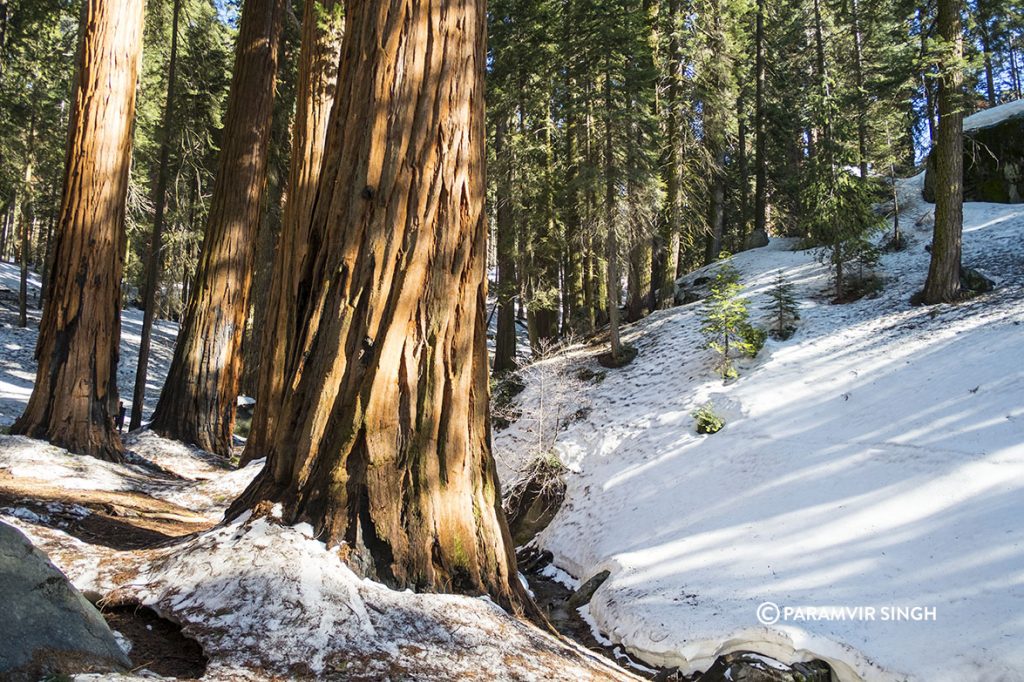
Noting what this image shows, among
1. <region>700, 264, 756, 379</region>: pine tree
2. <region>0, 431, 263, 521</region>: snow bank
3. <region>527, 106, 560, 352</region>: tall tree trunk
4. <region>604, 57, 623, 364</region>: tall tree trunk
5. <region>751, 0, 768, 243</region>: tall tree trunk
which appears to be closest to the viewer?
<region>0, 431, 263, 521</region>: snow bank

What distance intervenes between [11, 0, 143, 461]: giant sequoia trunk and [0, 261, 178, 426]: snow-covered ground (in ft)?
23.4

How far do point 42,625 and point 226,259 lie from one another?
8050 millimetres

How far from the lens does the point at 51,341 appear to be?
7070 mm

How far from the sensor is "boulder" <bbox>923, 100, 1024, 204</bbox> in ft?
48.7

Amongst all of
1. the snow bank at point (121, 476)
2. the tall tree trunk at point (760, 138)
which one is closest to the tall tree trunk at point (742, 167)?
the tall tree trunk at point (760, 138)

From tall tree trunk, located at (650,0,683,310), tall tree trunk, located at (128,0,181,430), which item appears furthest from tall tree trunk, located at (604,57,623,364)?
tall tree trunk, located at (128,0,181,430)

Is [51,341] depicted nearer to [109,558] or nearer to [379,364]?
[109,558]

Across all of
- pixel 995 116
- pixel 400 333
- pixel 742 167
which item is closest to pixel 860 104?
pixel 995 116

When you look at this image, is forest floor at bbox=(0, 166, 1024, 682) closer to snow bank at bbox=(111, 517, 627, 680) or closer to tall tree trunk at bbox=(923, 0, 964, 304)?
snow bank at bbox=(111, 517, 627, 680)

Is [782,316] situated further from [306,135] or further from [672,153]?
[306,135]

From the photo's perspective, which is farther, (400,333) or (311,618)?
(400,333)

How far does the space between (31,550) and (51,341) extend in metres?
5.84

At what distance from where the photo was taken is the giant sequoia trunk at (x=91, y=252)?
703 cm

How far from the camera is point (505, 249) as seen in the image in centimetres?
1589
